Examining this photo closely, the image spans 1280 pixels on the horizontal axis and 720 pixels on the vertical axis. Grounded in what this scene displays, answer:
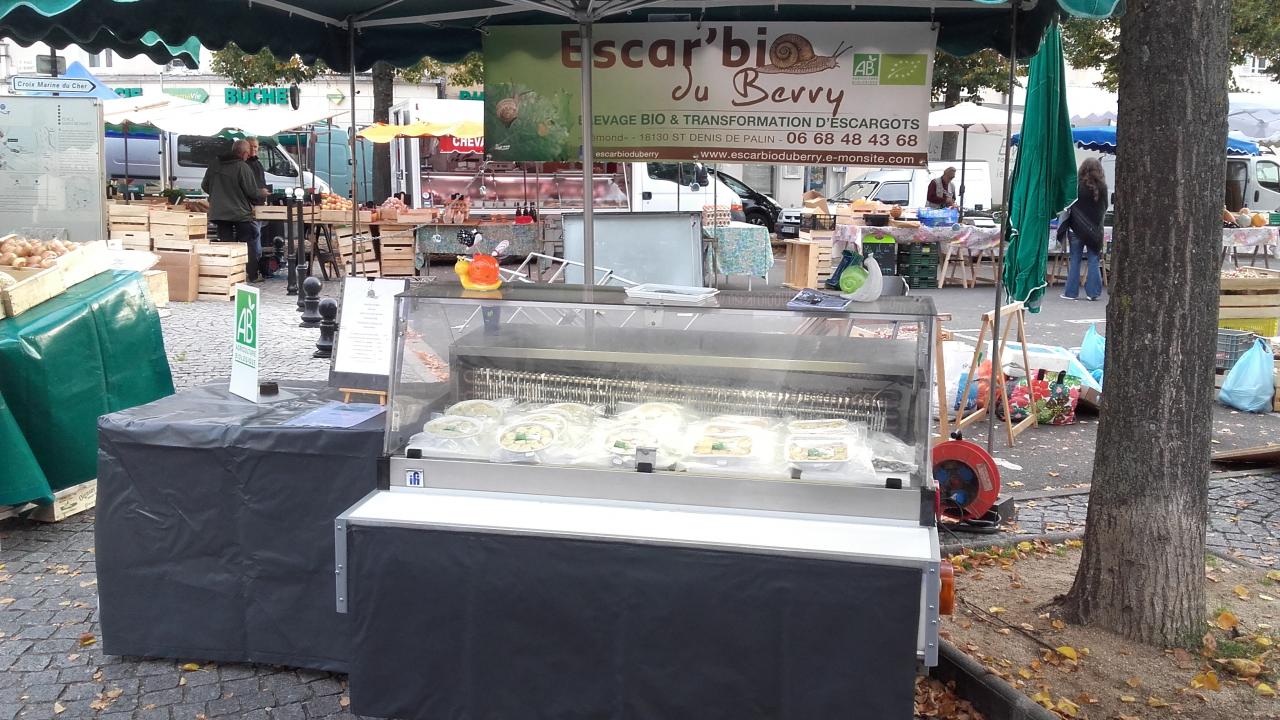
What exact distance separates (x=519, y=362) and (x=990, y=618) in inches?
84.0

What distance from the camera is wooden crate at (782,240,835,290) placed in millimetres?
14680

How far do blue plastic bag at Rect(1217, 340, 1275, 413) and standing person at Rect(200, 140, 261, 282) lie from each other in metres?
11.6

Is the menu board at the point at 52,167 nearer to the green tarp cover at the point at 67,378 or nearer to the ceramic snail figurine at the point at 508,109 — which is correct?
the green tarp cover at the point at 67,378

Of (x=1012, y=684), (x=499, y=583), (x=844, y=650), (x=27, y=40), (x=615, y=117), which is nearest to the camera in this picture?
(x=844, y=650)

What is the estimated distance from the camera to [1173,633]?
12.6ft

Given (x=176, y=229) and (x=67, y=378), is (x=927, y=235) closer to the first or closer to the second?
(x=176, y=229)

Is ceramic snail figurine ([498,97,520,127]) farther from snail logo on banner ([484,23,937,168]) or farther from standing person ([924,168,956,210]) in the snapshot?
standing person ([924,168,956,210])

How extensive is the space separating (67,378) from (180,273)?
7.90 metres

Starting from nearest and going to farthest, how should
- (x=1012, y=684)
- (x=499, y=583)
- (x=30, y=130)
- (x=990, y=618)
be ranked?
(x=499, y=583) → (x=1012, y=684) → (x=990, y=618) → (x=30, y=130)

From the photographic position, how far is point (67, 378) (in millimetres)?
5449

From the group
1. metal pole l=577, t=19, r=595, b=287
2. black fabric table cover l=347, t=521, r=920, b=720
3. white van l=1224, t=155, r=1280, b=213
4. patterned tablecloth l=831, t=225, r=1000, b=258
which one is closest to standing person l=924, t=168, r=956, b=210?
patterned tablecloth l=831, t=225, r=1000, b=258

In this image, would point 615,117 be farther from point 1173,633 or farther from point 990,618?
point 1173,633

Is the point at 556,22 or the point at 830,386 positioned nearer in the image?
the point at 830,386

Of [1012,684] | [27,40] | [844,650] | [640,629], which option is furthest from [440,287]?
[27,40]
